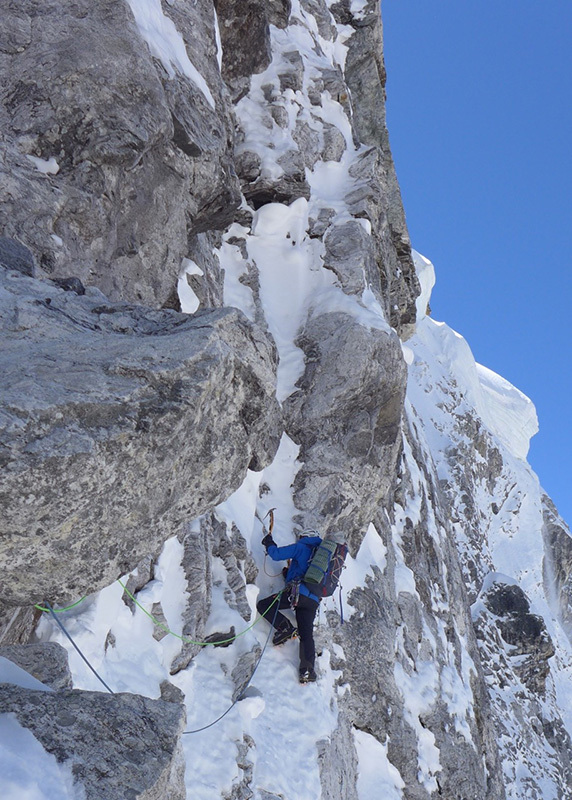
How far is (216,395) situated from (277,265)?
923 cm

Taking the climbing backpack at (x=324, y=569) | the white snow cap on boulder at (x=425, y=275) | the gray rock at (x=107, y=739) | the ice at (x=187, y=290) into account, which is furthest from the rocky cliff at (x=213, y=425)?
the white snow cap on boulder at (x=425, y=275)

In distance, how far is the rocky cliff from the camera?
3.37 m

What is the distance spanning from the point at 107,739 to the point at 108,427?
1613mm

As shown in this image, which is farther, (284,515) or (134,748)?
(284,515)

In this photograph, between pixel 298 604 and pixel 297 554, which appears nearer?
pixel 298 604

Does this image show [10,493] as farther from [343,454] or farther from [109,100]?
[343,454]

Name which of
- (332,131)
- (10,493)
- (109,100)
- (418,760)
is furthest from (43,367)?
(332,131)

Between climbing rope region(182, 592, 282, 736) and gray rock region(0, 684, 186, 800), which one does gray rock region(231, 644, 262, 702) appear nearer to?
climbing rope region(182, 592, 282, 736)

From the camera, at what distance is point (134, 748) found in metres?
3.28

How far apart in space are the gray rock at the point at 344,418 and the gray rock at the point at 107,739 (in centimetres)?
671

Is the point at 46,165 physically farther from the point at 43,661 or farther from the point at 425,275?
the point at 425,275

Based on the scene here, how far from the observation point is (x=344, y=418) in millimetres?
10852

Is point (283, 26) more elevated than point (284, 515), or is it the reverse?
point (283, 26)

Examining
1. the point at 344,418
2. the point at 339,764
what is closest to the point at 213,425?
the point at 339,764
